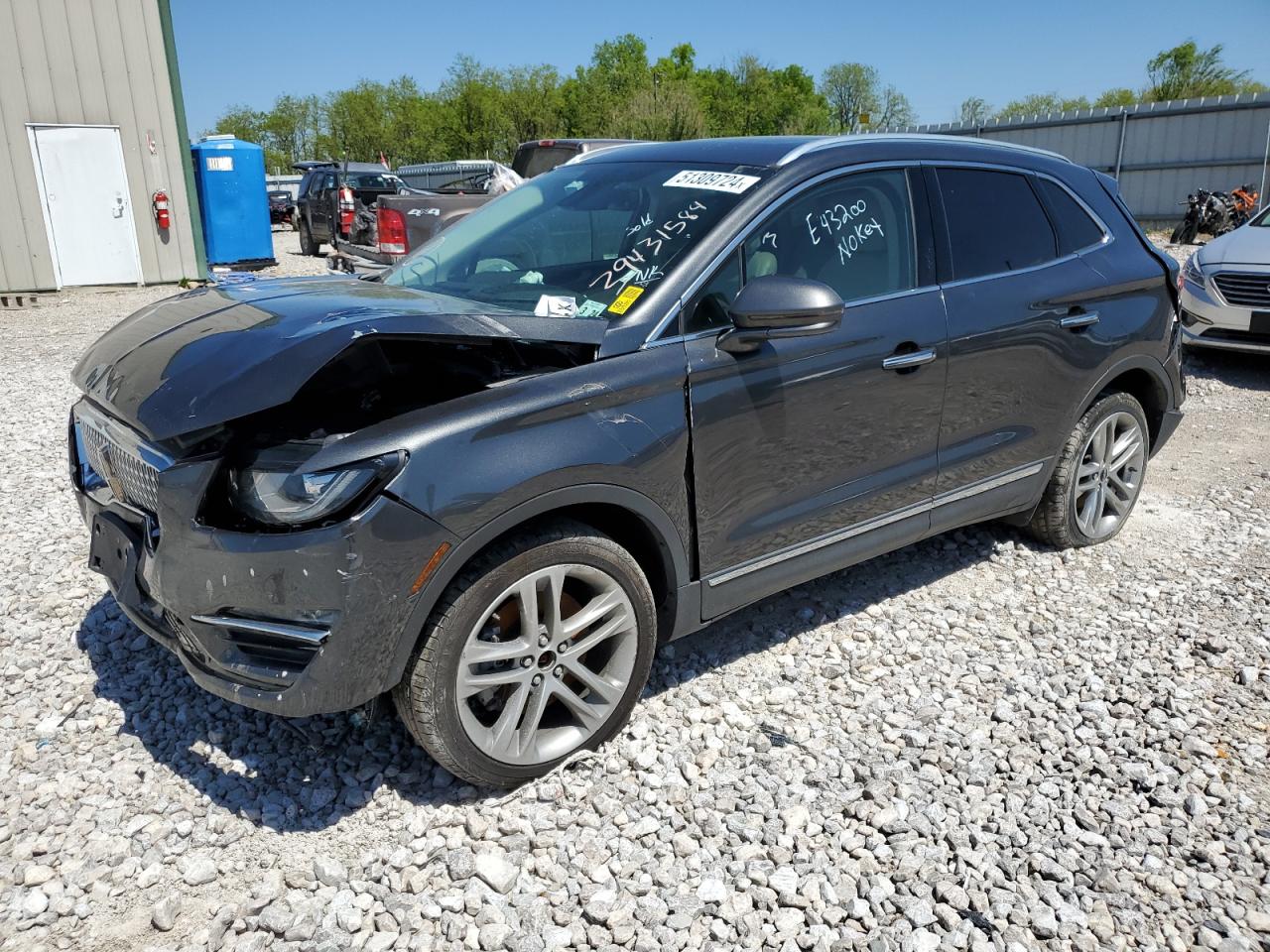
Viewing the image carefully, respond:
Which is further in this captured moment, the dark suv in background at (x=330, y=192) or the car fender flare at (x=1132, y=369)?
the dark suv in background at (x=330, y=192)

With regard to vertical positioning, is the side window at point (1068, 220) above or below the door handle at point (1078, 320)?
above

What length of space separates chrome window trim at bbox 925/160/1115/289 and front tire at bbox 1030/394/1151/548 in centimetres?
71

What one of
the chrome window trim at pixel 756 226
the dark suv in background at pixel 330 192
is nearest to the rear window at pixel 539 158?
the dark suv in background at pixel 330 192

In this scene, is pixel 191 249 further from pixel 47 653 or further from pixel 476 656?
pixel 476 656

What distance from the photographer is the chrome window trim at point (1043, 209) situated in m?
3.78

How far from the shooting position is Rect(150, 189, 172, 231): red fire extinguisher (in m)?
15.6

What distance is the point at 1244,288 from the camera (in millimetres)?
8289

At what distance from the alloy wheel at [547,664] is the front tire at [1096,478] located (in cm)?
249

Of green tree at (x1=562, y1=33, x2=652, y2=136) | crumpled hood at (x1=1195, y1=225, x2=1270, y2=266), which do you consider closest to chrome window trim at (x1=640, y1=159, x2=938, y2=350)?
crumpled hood at (x1=1195, y1=225, x2=1270, y2=266)

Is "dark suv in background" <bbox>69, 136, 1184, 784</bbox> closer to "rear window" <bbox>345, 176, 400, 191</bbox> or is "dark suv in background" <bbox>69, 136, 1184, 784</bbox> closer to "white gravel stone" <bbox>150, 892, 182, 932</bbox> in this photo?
"white gravel stone" <bbox>150, 892, 182, 932</bbox>

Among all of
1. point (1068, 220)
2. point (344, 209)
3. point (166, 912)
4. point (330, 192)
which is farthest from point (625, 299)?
point (330, 192)

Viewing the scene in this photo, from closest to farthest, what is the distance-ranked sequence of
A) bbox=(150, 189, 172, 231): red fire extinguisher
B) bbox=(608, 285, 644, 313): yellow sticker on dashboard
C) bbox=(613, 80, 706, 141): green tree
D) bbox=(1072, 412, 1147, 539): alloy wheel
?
1. bbox=(608, 285, 644, 313): yellow sticker on dashboard
2. bbox=(1072, 412, 1147, 539): alloy wheel
3. bbox=(150, 189, 172, 231): red fire extinguisher
4. bbox=(613, 80, 706, 141): green tree

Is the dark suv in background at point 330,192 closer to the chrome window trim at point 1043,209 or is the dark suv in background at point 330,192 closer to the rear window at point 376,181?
the rear window at point 376,181

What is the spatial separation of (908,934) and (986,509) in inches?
84.1
